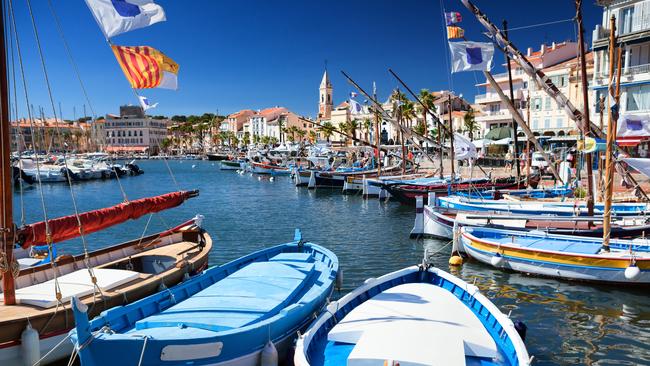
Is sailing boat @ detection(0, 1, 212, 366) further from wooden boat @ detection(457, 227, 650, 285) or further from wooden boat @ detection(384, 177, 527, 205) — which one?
wooden boat @ detection(384, 177, 527, 205)

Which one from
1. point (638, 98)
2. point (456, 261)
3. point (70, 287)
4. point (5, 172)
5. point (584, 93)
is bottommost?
point (456, 261)

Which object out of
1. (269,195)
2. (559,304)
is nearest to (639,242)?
(559,304)

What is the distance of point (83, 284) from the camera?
13.6 metres

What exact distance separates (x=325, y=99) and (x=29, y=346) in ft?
550

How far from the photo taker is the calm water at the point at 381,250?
15.0 meters

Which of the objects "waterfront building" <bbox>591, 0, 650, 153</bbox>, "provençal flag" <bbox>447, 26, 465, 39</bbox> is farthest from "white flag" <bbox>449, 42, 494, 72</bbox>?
"waterfront building" <bbox>591, 0, 650, 153</bbox>

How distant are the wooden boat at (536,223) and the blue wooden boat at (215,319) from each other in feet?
43.6

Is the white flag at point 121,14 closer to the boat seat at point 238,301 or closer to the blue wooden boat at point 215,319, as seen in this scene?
the blue wooden boat at point 215,319

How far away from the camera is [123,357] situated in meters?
9.39

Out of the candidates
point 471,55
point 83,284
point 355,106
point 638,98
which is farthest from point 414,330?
point 355,106

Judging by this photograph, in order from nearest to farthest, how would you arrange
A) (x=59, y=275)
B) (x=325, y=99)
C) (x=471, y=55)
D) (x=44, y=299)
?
(x=44, y=299), (x=59, y=275), (x=471, y=55), (x=325, y=99)

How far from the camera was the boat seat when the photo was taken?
10938 millimetres

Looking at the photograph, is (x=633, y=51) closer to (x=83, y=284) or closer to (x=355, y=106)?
(x=355, y=106)

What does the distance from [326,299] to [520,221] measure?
1564 centimetres
